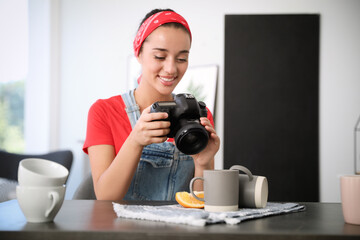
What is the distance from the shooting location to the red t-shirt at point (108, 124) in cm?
144

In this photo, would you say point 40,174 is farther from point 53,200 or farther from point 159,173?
point 159,173

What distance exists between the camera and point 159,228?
729 millimetres

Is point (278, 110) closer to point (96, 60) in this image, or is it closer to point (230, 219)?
point (96, 60)

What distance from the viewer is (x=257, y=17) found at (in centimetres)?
359

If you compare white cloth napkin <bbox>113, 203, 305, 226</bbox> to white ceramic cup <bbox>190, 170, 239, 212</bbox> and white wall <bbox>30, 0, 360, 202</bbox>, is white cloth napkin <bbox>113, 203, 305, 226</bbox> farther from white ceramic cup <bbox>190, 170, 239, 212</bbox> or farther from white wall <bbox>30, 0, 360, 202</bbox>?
white wall <bbox>30, 0, 360, 202</bbox>

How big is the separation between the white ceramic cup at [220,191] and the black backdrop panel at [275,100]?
2640 millimetres

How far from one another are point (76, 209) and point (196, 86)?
266 cm

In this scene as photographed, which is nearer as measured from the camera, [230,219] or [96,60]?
[230,219]

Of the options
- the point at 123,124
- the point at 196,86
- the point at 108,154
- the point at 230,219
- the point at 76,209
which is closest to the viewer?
the point at 230,219

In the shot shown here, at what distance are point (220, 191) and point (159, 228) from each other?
23cm

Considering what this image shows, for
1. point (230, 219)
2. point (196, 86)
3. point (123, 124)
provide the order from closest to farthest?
point (230, 219) < point (123, 124) < point (196, 86)

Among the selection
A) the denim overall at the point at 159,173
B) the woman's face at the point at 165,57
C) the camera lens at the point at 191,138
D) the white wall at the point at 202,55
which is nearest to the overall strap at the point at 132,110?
the denim overall at the point at 159,173
